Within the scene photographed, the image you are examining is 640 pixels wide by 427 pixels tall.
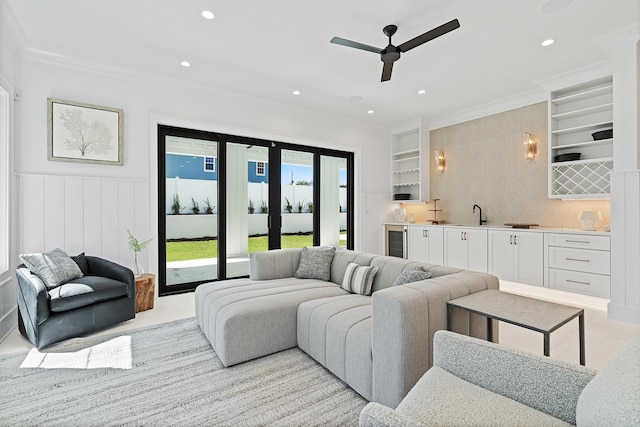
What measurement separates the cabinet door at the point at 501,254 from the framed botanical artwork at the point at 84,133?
5235 mm

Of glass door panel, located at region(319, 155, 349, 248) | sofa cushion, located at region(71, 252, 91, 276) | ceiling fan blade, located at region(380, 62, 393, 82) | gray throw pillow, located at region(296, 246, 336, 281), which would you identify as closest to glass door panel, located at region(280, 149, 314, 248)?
glass door panel, located at region(319, 155, 349, 248)

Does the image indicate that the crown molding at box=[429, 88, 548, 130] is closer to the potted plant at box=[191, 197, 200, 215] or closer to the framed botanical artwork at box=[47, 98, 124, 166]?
the potted plant at box=[191, 197, 200, 215]

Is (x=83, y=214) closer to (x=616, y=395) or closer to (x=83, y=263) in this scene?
(x=83, y=263)

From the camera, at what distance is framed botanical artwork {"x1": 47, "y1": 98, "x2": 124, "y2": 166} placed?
3.54 metres

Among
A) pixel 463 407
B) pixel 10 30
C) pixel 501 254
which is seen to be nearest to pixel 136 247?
pixel 10 30

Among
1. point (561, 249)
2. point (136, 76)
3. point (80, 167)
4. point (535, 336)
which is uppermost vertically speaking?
point (136, 76)

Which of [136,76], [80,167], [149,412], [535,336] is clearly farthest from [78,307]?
[535,336]

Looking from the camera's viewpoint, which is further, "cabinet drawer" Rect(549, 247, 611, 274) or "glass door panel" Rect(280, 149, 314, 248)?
"glass door panel" Rect(280, 149, 314, 248)

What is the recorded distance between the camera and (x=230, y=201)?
4852 mm

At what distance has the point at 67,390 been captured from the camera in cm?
205

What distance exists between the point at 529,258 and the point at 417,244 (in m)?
1.84

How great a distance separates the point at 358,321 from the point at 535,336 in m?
1.96

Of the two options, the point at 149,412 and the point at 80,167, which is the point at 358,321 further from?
the point at 80,167

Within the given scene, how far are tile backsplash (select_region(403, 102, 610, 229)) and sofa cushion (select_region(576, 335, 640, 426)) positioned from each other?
14.3ft
